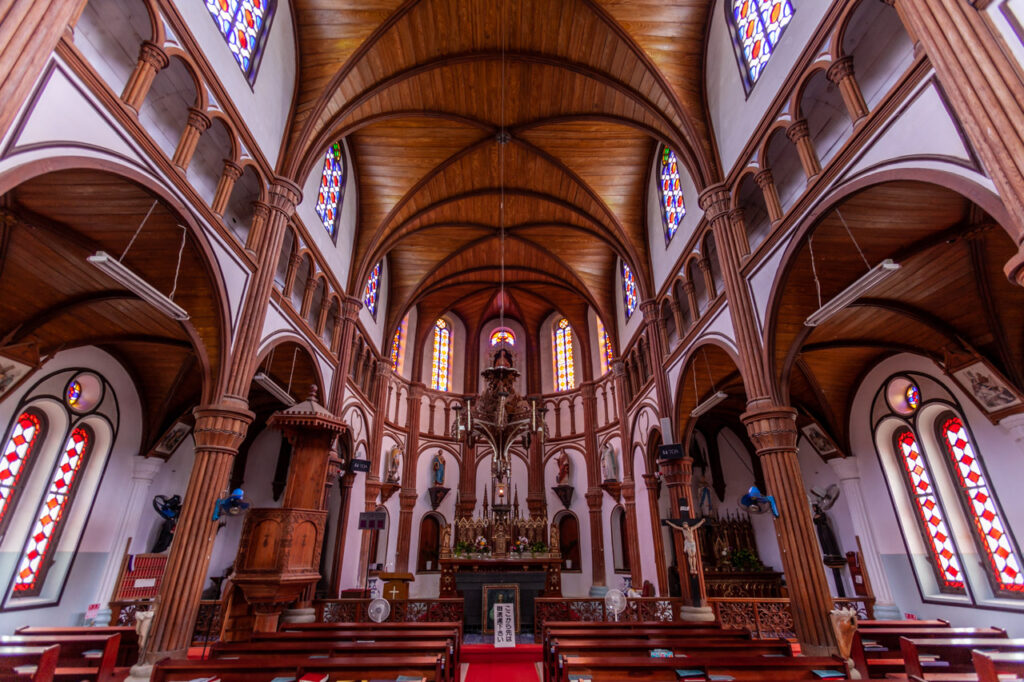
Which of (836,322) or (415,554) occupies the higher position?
(836,322)

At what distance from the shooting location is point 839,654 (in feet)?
21.2

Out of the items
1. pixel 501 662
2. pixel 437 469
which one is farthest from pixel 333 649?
pixel 437 469

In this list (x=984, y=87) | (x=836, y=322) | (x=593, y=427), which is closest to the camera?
(x=984, y=87)

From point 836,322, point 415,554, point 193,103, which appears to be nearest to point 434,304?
point 415,554

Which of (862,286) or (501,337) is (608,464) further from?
(862,286)

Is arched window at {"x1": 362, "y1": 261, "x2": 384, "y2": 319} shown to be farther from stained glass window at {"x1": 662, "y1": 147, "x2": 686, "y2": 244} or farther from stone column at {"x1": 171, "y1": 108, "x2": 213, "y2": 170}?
stained glass window at {"x1": 662, "y1": 147, "x2": 686, "y2": 244}

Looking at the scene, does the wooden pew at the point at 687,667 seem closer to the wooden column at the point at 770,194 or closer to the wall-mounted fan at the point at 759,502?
the wall-mounted fan at the point at 759,502

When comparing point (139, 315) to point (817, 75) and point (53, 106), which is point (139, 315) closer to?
point (53, 106)

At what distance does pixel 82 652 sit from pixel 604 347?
1759cm

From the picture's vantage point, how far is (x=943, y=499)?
1077 centimetres

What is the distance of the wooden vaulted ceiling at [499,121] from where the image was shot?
1065 cm

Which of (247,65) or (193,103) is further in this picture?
(247,65)

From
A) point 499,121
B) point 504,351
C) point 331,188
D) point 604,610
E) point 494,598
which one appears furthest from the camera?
point 499,121

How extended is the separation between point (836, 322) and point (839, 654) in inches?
240
